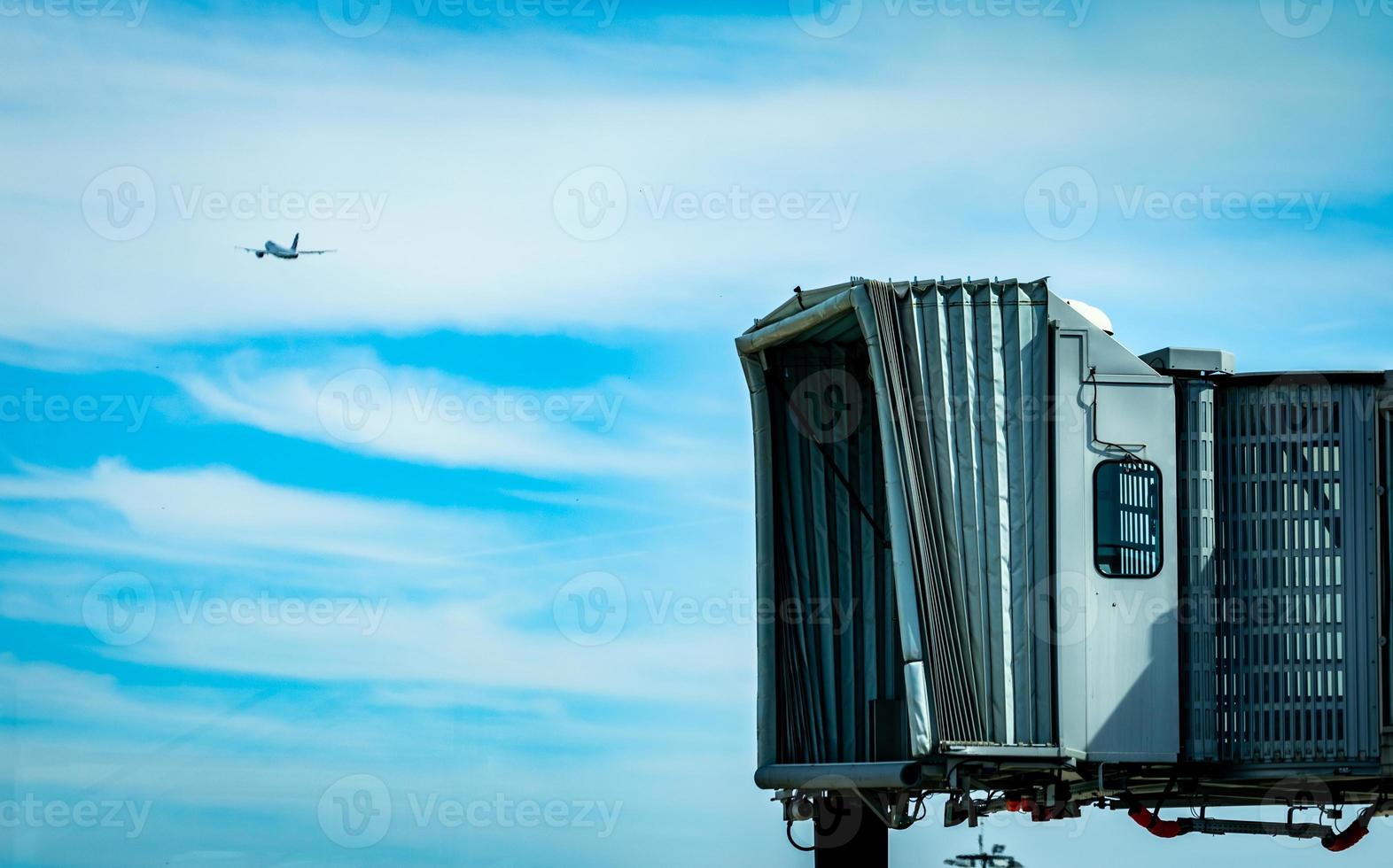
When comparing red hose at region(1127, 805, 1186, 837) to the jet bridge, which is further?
red hose at region(1127, 805, 1186, 837)

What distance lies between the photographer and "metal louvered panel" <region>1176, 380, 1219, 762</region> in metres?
33.7

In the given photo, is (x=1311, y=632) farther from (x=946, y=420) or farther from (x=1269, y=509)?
(x=946, y=420)

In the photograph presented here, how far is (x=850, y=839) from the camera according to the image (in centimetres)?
3934

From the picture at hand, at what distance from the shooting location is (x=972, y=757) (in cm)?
3306

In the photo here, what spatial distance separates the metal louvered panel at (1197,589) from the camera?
3369cm

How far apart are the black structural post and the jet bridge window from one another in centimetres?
823

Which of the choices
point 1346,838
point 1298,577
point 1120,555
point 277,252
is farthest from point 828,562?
point 277,252

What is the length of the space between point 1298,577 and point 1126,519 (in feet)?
10.1

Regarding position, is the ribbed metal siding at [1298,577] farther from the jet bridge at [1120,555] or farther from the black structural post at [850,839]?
the black structural post at [850,839]

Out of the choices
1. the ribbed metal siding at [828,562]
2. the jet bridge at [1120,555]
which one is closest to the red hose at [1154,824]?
the jet bridge at [1120,555]

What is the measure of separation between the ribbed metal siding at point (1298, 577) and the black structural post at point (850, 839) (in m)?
8.35

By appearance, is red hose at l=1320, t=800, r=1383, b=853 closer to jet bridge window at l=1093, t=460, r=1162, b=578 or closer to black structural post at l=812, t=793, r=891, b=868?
jet bridge window at l=1093, t=460, r=1162, b=578

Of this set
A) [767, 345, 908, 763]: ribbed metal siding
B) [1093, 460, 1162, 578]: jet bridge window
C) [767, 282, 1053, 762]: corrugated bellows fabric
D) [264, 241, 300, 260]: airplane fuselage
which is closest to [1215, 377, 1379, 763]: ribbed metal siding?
[1093, 460, 1162, 578]: jet bridge window

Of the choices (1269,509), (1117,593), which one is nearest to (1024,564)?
(1117,593)
